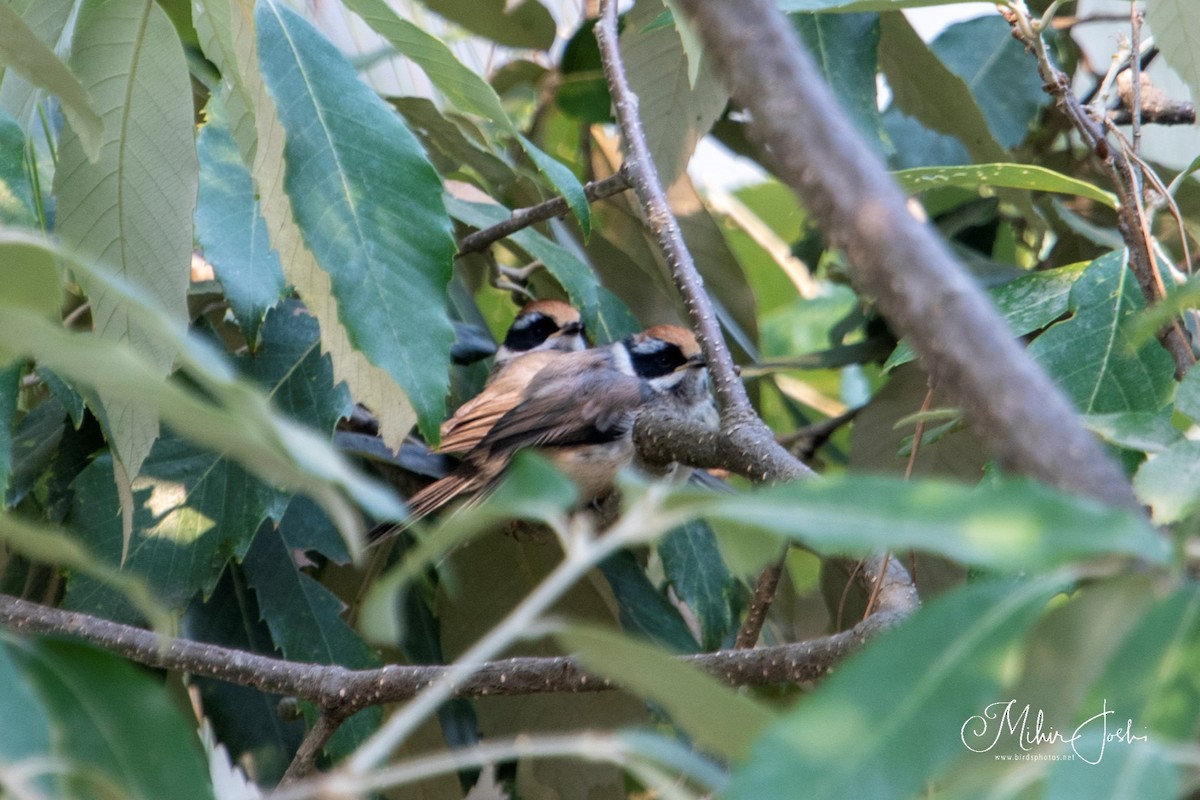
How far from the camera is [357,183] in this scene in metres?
1.26

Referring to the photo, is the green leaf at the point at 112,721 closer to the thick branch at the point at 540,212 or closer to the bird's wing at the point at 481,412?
the thick branch at the point at 540,212

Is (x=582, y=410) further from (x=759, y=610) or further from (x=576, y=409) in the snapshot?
(x=759, y=610)

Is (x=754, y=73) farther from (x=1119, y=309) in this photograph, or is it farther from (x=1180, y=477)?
(x=1119, y=309)

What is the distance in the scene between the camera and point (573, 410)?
2.65m

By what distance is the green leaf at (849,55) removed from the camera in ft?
7.00

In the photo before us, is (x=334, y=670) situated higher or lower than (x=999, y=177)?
lower

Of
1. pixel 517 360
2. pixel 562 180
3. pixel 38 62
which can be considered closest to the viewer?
pixel 38 62

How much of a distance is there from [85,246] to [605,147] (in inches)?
71.5

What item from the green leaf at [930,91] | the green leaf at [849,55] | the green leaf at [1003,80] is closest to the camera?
the green leaf at [849,55]

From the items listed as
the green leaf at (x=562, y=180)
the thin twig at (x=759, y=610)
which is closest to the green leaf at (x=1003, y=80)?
the green leaf at (x=562, y=180)

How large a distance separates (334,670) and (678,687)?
0.86 m

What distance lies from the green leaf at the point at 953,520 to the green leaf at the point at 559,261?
5.04ft

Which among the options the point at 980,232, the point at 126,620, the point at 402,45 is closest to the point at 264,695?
the point at 126,620

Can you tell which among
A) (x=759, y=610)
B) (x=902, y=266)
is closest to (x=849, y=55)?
(x=759, y=610)
